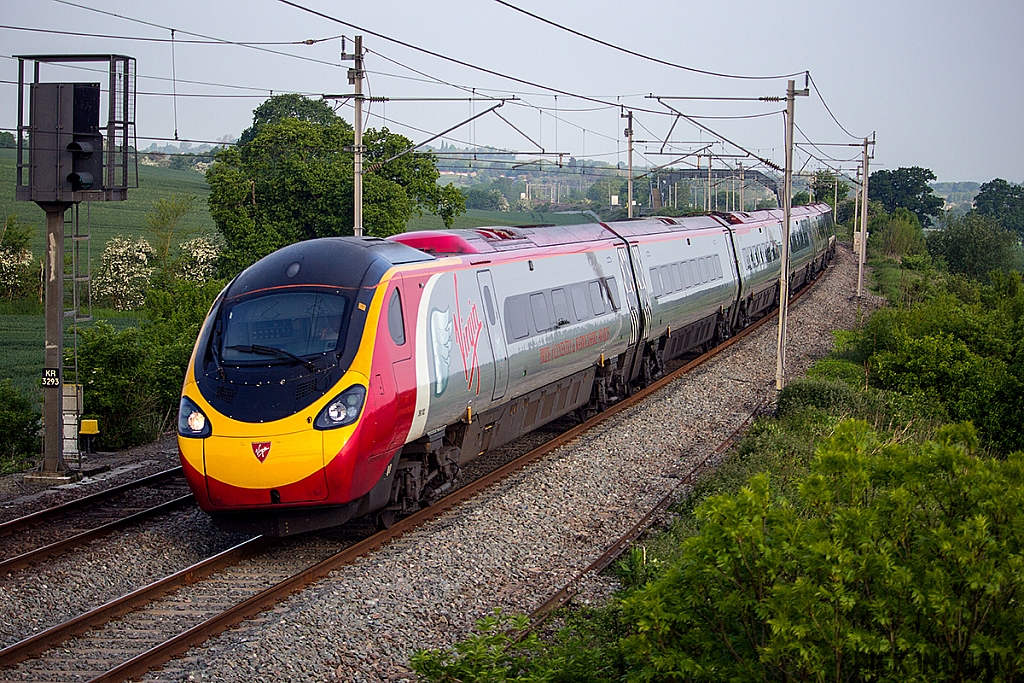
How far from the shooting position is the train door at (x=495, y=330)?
12055mm

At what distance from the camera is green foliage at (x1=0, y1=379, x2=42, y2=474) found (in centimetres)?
1579

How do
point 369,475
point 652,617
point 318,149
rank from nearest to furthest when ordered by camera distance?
point 652,617
point 369,475
point 318,149

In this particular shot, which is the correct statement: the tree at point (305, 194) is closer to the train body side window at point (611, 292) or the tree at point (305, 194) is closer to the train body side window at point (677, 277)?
the train body side window at point (677, 277)

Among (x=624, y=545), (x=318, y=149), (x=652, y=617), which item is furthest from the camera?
(x=318, y=149)

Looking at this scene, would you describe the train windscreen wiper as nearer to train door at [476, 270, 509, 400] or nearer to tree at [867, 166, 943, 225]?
train door at [476, 270, 509, 400]

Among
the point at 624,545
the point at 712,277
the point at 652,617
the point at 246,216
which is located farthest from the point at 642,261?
the point at 246,216

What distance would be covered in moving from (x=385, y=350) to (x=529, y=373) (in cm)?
378

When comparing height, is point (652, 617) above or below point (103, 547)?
above

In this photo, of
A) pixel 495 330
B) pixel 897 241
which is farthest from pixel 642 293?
pixel 897 241

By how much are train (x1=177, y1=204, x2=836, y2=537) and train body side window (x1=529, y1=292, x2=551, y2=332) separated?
3cm

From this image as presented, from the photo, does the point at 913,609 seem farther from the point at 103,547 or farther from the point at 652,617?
the point at 103,547

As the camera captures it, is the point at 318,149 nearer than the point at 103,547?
No

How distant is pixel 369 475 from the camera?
951cm

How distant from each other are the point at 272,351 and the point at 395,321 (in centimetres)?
122
